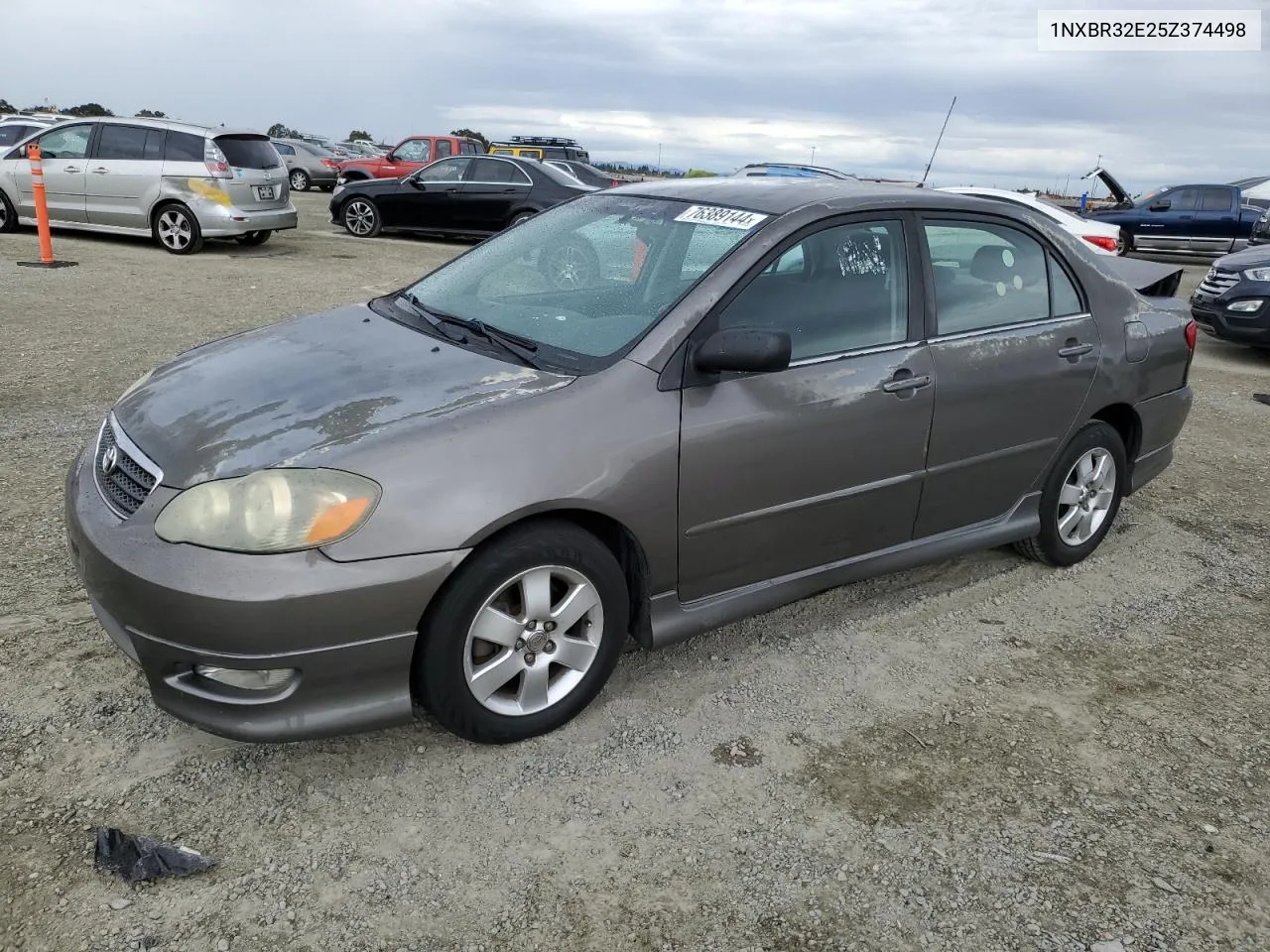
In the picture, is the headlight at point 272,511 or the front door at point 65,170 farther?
the front door at point 65,170

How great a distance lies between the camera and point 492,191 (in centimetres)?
1505

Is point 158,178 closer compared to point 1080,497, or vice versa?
point 1080,497

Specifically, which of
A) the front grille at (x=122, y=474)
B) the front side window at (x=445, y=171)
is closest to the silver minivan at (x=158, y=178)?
the front side window at (x=445, y=171)

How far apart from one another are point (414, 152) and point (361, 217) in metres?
6.52

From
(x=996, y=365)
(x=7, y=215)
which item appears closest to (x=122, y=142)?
(x=7, y=215)

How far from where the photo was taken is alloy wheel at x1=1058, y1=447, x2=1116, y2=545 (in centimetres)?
429

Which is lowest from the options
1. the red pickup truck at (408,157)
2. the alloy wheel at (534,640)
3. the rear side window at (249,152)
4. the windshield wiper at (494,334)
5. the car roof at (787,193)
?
the alloy wheel at (534,640)

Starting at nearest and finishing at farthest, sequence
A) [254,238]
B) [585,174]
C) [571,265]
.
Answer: [571,265]
[254,238]
[585,174]

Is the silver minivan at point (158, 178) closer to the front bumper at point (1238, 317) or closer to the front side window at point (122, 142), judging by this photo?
the front side window at point (122, 142)

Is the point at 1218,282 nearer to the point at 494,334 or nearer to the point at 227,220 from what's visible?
the point at 494,334

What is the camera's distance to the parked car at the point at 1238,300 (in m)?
9.06

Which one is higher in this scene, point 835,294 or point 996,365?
point 835,294

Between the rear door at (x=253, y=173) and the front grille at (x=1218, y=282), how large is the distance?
11.2 m

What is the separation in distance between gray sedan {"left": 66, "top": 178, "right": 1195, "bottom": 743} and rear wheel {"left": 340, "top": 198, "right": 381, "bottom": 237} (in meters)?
12.8
